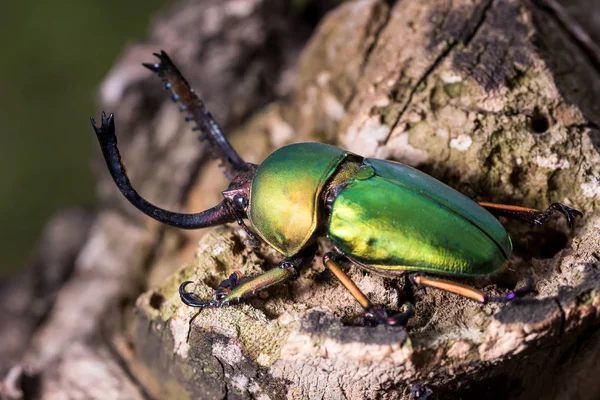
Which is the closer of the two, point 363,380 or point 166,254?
point 363,380

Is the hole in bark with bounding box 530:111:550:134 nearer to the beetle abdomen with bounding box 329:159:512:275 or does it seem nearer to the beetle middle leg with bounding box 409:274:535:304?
the beetle abdomen with bounding box 329:159:512:275

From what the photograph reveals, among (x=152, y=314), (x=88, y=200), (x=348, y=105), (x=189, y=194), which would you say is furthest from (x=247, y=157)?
(x=88, y=200)

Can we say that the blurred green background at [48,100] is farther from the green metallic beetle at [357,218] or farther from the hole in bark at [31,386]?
the green metallic beetle at [357,218]

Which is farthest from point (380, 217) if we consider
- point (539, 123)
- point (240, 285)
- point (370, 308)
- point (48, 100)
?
point (48, 100)

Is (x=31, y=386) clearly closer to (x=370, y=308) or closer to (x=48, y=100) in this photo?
(x=370, y=308)

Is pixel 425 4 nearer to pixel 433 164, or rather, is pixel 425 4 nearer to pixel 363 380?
pixel 433 164
